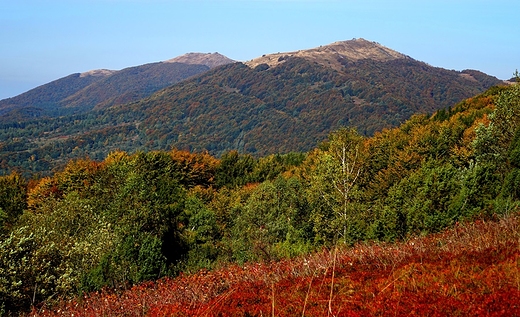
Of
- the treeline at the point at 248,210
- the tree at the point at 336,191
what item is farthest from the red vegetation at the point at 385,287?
the tree at the point at 336,191

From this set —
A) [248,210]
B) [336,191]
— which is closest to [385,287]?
[336,191]

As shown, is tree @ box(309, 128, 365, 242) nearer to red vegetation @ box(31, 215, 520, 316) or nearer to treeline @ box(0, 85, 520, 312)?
treeline @ box(0, 85, 520, 312)

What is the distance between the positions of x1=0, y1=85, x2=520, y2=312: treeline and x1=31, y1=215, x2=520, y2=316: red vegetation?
2.43 meters

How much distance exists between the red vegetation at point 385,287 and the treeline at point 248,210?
2427 mm

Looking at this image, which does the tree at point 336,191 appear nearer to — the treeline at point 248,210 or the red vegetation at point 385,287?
the treeline at point 248,210

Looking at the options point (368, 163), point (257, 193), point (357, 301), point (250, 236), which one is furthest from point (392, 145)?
point (357, 301)

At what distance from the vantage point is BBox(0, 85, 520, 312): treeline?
18.8 metres

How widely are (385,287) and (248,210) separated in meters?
31.5

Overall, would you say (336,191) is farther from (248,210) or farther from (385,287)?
(385,287)

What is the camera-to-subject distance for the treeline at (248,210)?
61.6 ft

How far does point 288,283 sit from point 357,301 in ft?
7.59

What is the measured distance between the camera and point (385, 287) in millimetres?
5512

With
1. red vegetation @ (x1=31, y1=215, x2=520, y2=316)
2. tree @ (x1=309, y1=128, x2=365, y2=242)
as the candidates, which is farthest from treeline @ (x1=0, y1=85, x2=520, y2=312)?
red vegetation @ (x1=31, y1=215, x2=520, y2=316)

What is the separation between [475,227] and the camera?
40.2 ft
